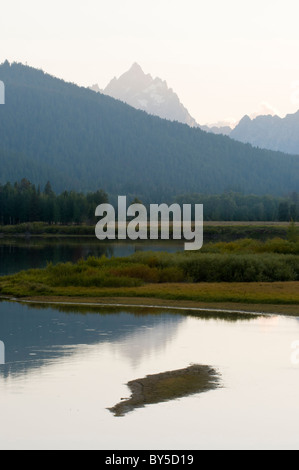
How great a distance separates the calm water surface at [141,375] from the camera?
50.5ft

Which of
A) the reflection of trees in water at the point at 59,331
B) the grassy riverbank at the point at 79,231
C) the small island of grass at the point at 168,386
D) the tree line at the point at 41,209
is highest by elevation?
the tree line at the point at 41,209

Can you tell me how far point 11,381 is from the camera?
19.4m

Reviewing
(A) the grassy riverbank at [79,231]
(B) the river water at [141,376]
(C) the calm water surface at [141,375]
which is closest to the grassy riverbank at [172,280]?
(B) the river water at [141,376]

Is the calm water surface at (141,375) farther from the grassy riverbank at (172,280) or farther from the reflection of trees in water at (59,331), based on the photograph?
the grassy riverbank at (172,280)

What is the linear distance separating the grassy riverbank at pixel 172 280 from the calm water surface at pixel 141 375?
4.75 meters

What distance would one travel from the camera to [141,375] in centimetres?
2045

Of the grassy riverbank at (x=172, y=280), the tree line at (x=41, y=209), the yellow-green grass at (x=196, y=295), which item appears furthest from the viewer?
the tree line at (x=41, y=209)

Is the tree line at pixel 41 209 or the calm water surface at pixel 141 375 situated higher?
the tree line at pixel 41 209

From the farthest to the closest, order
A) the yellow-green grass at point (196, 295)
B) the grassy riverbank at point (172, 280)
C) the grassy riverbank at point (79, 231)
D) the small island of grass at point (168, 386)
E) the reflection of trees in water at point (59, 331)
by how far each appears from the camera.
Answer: the grassy riverbank at point (79, 231) < the grassy riverbank at point (172, 280) < the yellow-green grass at point (196, 295) < the reflection of trees in water at point (59, 331) < the small island of grass at point (168, 386)

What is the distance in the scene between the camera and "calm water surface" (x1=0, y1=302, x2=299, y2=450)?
1539 centimetres

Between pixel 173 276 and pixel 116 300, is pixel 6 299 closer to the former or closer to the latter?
pixel 116 300
